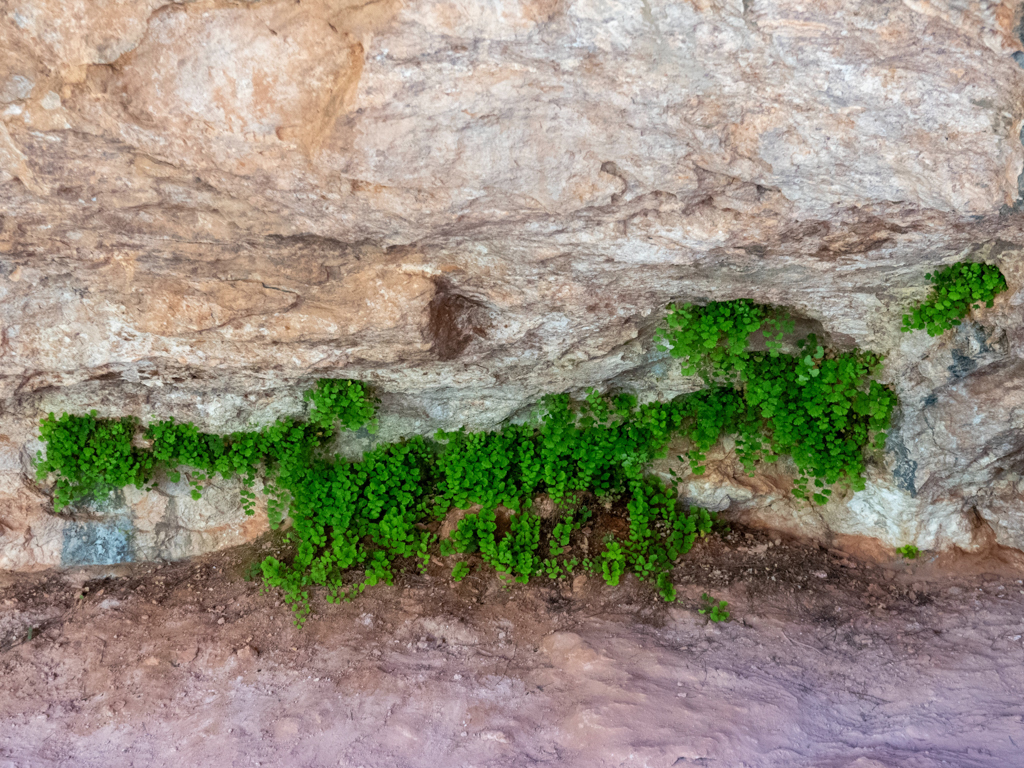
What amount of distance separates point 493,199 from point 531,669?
133 inches

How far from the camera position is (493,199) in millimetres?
3428

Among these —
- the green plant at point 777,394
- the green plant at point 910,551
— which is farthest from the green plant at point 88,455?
the green plant at point 910,551

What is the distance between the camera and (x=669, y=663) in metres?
4.89

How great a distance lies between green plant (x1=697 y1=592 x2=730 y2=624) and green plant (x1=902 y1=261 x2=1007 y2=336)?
246cm

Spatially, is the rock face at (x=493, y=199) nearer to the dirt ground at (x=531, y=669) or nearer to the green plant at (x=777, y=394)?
the green plant at (x=777, y=394)

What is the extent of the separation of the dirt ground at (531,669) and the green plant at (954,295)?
7.59 feet

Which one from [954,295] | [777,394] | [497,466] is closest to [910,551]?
[777,394]

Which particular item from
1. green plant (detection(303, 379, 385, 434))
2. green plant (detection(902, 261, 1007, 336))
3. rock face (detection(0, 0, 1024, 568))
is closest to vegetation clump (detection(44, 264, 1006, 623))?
green plant (detection(303, 379, 385, 434))

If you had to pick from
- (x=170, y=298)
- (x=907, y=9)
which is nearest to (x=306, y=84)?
(x=170, y=298)

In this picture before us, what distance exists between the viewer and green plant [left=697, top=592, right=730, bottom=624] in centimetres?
527

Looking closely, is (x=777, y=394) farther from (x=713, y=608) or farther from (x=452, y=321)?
(x=452, y=321)

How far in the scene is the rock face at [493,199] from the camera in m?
2.72

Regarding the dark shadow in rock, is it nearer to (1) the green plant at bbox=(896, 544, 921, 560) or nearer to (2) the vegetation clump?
(2) the vegetation clump

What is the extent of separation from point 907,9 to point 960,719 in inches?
160
